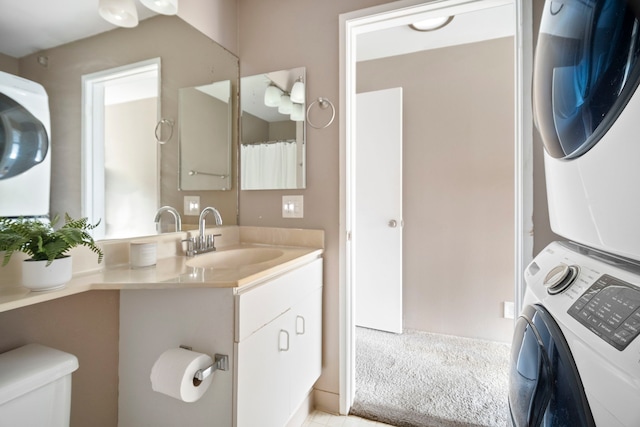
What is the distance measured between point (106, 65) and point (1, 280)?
793 mm

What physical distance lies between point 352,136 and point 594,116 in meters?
1.08

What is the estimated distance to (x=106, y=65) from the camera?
1.08m

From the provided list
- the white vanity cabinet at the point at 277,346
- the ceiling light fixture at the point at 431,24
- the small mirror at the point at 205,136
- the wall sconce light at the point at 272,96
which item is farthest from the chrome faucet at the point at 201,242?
the ceiling light fixture at the point at 431,24

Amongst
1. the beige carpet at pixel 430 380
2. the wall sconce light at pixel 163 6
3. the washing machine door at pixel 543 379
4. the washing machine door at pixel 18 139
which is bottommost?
the beige carpet at pixel 430 380

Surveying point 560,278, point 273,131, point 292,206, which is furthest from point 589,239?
point 273,131

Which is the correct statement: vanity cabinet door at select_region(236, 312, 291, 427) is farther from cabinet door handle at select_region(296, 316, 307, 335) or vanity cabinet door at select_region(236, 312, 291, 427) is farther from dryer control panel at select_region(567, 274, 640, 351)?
dryer control panel at select_region(567, 274, 640, 351)

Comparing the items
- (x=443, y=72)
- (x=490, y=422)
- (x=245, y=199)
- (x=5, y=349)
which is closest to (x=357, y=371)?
(x=490, y=422)

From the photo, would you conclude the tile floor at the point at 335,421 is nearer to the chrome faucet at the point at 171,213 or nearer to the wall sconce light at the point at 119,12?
the chrome faucet at the point at 171,213

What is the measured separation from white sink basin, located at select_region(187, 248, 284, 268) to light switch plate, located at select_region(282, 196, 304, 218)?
9.2 inches

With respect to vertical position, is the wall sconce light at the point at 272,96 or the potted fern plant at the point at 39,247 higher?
the wall sconce light at the point at 272,96

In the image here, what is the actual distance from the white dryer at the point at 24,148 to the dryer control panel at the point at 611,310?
139cm

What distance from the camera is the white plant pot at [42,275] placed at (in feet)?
2.55

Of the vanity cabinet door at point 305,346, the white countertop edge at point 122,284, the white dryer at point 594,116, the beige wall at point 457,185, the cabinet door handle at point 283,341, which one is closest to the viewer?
the white dryer at point 594,116

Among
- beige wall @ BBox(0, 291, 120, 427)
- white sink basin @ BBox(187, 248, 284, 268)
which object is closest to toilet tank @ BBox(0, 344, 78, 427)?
beige wall @ BBox(0, 291, 120, 427)
